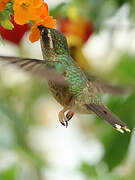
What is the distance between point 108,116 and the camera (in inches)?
68.6

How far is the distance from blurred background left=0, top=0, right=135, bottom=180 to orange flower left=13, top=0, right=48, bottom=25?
2.11 feet

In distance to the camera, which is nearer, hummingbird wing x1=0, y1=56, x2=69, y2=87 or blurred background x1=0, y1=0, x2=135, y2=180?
hummingbird wing x1=0, y1=56, x2=69, y2=87

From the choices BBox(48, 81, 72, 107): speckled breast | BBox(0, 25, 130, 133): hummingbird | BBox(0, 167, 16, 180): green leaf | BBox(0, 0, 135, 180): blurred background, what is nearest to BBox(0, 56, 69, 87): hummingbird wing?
BBox(0, 25, 130, 133): hummingbird

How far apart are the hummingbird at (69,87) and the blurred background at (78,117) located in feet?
1.48

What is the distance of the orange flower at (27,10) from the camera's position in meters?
1.51

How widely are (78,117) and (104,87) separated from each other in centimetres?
151

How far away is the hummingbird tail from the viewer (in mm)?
1683

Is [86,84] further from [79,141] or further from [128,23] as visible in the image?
[79,141]

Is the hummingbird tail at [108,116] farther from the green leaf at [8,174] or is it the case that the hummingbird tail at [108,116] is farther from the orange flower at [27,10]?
the green leaf at [8,174]

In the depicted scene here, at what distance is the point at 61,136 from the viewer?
12.8 feet

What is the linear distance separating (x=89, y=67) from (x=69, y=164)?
0.87 metres

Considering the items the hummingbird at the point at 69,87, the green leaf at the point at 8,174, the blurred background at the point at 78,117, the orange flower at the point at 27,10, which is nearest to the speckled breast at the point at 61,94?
the hummingbird at the point at 69,87

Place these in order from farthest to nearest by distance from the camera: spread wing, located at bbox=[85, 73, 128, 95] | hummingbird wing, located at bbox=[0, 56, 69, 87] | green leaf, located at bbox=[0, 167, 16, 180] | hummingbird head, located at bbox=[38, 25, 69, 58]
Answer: green leaf, located at bbox=[0, 167, 16, 180], spread wing, located at bbox=[85, 73, 128, 95], hummingbird head, located at bbox=[38, 25, 69, 58], hummingbird wing, located at bbox=[0, 56, 69, 87]

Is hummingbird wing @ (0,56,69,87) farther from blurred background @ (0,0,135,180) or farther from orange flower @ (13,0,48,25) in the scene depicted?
blurred background @ (0,0,135,180)
